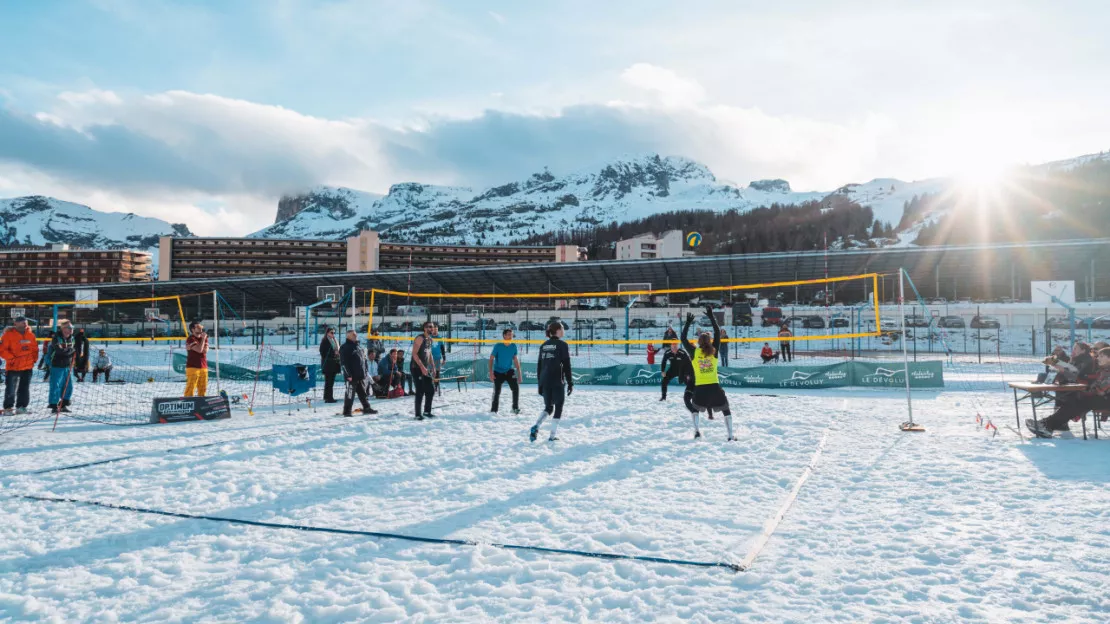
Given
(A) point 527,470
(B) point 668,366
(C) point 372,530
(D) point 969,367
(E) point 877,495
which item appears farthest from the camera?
(D) point 969,367

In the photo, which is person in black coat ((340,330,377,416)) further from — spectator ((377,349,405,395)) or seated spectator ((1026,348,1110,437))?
seated spectator ((1026,348,1110,437))

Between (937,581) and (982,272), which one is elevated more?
(982,272)

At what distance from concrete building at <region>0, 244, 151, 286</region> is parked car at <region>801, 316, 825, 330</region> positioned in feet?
398

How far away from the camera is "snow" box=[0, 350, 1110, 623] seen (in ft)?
10.7

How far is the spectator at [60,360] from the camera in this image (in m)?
9.91

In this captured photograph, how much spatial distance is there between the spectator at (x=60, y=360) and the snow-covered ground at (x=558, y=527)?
7.44 feet

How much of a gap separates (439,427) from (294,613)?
595cm

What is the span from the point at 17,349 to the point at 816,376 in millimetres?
15722

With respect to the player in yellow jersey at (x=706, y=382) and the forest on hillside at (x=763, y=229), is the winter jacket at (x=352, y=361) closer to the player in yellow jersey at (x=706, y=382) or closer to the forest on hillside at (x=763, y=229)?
the player in yellow jersey at (x=706, y=382)

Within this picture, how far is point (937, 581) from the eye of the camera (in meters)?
3.54

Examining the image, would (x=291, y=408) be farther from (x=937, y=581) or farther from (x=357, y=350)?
(x=937, y=581)

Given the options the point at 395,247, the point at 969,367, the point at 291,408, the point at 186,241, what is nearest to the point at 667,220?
the point at 395,247

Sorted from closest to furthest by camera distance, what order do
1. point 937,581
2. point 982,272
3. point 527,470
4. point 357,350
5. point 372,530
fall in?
point 937,581, point 372,530, point 527,470, point 357,350, point 982,272

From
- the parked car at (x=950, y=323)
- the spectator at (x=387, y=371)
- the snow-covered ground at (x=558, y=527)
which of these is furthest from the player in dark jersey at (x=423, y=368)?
the parked car at (x=950, y=323)
